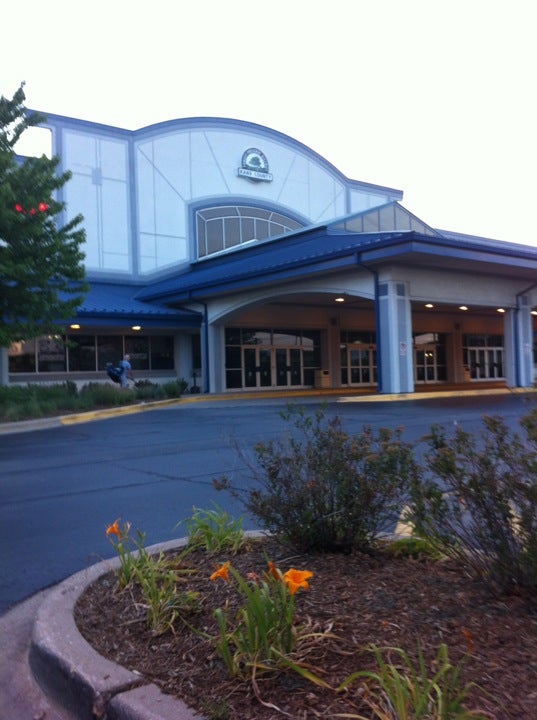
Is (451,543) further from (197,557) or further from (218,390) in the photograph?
(218,390)

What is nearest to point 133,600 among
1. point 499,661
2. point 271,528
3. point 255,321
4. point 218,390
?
point 271,528

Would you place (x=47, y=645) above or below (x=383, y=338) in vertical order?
below

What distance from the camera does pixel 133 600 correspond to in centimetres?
463

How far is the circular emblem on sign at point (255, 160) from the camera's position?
3844cm

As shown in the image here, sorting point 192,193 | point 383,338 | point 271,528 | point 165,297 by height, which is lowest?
point 271,528

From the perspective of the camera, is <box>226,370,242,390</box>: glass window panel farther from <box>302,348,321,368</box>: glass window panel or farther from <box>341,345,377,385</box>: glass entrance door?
<box>341,345,377,385</box>: glass entrance door

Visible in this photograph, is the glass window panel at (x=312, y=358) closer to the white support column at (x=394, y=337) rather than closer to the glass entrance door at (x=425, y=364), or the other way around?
the glass entrance door at (x=425, y=364)

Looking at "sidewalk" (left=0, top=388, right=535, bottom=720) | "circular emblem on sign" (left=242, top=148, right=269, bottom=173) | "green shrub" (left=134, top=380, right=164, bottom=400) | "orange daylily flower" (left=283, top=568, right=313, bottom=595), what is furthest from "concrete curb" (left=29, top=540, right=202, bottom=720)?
"circular emblem on sign" (left=242, top=148, right=269, bottom=173)

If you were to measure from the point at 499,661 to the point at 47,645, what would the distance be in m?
2.33

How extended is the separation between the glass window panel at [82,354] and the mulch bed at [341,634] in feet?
88.4

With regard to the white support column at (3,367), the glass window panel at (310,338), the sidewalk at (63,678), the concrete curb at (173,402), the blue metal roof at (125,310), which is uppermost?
the blue metal roof at (125,310)

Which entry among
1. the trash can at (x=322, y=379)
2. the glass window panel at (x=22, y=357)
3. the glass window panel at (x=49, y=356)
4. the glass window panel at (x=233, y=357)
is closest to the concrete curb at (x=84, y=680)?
the glass window panel at (x=22, y=357)

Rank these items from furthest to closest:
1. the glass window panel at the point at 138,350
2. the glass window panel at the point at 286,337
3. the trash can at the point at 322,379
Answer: the trash can at the point at 322,379 < the glass window panel at the point at 286,337 < the glass window panel at the point at 138,350

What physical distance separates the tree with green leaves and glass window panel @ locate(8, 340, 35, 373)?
1005 centimetres
